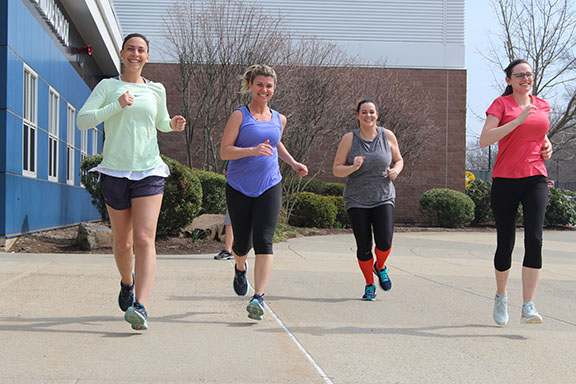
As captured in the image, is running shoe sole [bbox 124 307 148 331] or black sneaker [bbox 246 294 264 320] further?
black sneaker [bbox 246 294 264 320]

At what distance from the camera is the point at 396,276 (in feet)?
27.0

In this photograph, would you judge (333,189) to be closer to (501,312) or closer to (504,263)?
(504,263)

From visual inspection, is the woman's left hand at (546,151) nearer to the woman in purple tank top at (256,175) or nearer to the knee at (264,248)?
the woman in purple tank top at (256,175)

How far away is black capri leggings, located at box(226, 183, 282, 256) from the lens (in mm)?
5137

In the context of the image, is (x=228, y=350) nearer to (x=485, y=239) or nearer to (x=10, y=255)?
(x=10, y=255)

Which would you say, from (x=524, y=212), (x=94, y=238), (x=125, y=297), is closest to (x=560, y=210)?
(x=94, y=238)

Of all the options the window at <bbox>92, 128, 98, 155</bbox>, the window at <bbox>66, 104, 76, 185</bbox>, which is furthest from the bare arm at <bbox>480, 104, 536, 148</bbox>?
the window at <bbox>92, 128, 98, 155</bbox>

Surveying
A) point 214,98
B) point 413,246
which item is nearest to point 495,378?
point 413,246

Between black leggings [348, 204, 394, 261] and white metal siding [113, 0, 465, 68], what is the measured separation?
17.8 metres

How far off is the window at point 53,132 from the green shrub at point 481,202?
46.3 feet

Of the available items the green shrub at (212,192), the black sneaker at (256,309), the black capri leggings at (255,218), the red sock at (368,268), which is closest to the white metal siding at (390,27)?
the green shrub at (212,192)

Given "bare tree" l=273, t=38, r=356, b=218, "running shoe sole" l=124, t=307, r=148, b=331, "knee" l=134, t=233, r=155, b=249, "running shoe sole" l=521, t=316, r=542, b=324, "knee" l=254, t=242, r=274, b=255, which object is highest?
"bare tree" l=273, t=38, r=356, b=218

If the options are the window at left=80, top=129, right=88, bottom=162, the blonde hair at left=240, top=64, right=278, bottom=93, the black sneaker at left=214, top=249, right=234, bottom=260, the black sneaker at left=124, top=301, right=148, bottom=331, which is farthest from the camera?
the window at left=80, top=129, right=88, bottom=162

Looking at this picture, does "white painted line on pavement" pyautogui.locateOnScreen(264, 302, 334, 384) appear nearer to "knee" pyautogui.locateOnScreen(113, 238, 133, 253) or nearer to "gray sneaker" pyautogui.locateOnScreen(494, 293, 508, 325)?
"knee" pyautogui.locateOnScreen(113, 238, 133, 253)
